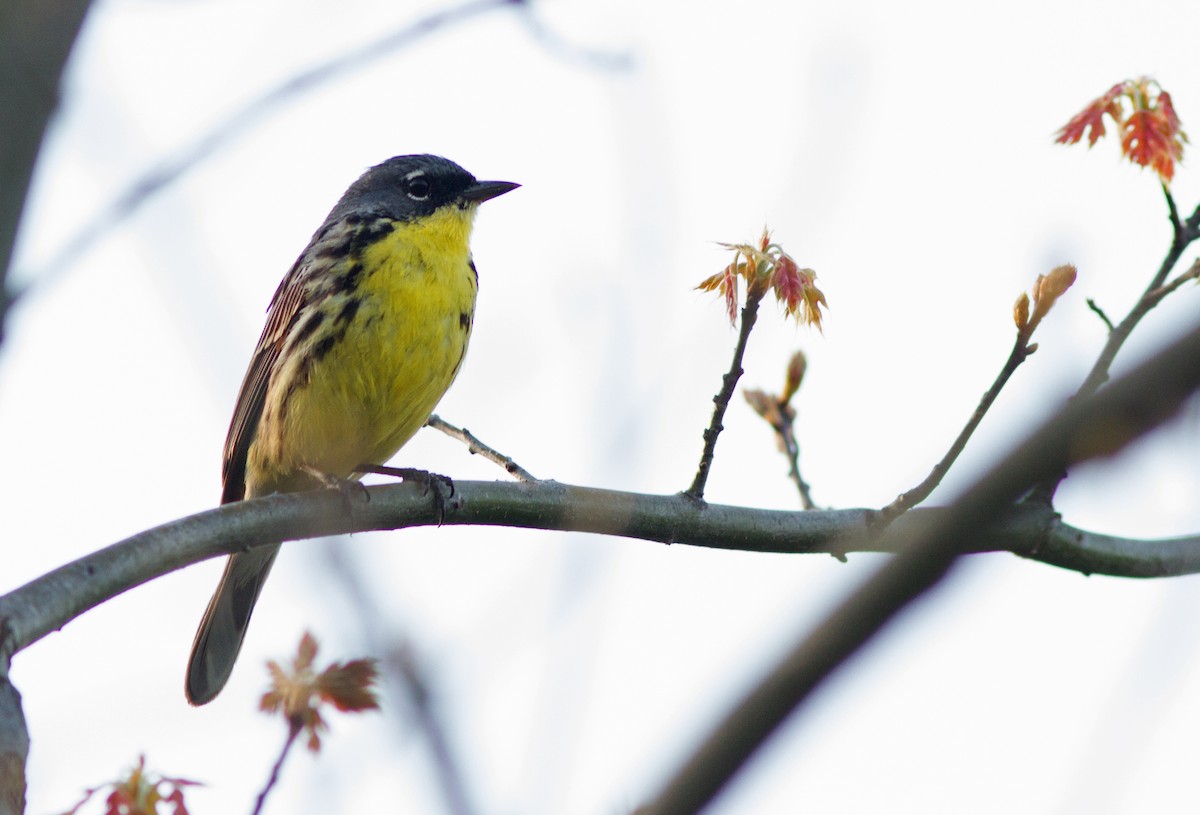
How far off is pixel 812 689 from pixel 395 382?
5333 millimetres

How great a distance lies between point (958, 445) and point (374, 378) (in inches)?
127

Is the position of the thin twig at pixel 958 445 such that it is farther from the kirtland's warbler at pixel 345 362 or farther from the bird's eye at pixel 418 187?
the bird's eye at pixel 418 187

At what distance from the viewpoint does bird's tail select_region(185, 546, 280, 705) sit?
736 cm

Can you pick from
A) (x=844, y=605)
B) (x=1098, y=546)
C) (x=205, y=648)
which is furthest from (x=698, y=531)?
(x=205, y=648)

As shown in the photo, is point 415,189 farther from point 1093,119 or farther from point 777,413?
point 1093,119

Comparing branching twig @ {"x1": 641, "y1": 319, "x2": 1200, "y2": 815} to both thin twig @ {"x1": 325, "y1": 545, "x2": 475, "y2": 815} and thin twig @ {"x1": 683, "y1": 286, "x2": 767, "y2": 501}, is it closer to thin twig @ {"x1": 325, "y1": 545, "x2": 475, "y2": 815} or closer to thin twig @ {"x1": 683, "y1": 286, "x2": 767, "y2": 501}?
thin twig @ {"x1": 325, "y1": 545, "x2": 475, "y2": 815}

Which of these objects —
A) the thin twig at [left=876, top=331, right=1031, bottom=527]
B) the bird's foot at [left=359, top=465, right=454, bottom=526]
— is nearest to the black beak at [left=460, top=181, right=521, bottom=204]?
the bird's foot at [left=359, top=465, right=454, bottom=526]

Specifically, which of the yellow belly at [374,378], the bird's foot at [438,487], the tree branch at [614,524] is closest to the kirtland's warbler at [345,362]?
the yellow belly at [374,378]

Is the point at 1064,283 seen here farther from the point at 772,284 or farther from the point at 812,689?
the point at 812,689

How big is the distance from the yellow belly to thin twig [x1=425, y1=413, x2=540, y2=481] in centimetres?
31

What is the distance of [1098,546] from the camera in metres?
5.07

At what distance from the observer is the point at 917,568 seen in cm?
152

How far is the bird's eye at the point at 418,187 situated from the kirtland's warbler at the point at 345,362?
7 centimetres

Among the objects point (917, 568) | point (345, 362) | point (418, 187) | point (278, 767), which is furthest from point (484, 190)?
point (917, 568)
